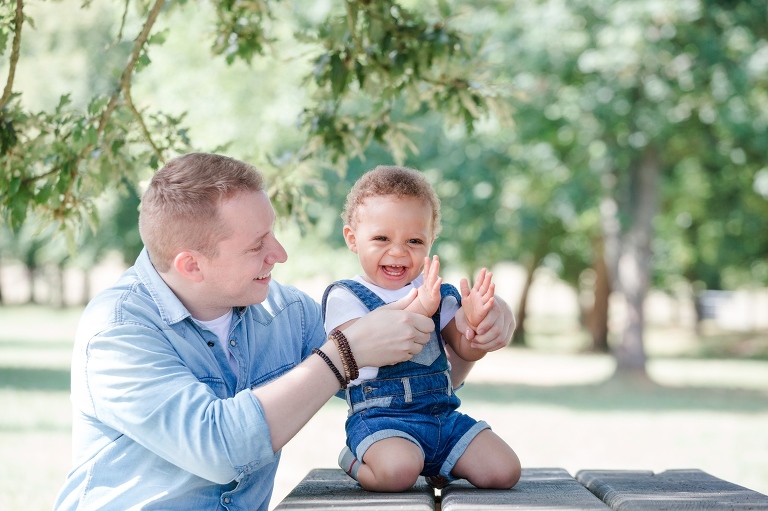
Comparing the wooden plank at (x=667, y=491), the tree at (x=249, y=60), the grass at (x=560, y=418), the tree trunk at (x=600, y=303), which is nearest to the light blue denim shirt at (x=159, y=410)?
the wooden plank at (x=667, y=491)

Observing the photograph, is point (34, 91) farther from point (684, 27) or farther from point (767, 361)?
point (767, 361)

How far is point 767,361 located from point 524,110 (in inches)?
652

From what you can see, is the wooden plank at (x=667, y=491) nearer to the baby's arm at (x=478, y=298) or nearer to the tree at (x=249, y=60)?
A: the baby's arm at (x=478, y=298)

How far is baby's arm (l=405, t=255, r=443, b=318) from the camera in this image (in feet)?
9.46

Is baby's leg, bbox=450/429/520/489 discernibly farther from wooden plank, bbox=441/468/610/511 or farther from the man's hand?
the man's hand

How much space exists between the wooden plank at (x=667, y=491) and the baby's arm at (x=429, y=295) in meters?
0.68

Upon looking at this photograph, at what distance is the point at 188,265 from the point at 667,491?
1.41m

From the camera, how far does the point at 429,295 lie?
2891 mm

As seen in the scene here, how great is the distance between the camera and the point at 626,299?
68.8 ft

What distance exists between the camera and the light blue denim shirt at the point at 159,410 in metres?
2.46

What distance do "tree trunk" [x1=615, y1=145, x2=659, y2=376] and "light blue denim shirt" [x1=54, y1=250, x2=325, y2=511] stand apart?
1777 cm

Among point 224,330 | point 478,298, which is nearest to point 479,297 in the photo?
point 478,298

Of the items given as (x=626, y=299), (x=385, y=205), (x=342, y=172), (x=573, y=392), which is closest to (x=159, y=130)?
(x=342, y=172)

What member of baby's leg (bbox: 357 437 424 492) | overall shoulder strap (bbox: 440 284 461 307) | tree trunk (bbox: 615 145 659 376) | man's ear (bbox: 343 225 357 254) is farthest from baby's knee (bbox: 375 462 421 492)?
tree trunk (bbox: 615 145 659 376)
